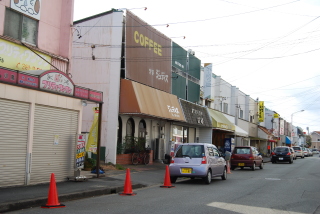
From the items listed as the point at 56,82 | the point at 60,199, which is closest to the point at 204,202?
the point at 60,199

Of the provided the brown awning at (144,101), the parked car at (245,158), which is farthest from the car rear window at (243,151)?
the brown awning at (144,101)

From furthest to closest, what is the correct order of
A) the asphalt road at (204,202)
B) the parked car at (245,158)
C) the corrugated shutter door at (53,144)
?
the parked car at (245,158), the corrugated shutter door at (53,144), the asphalt road at (204,202)

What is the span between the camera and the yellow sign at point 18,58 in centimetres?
1264

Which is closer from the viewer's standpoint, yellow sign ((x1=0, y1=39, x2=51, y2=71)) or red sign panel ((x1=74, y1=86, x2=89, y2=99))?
yellow sign ((x1=0, y1=39, x2=51, y2=71))

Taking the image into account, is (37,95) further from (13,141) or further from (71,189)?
(71,189)

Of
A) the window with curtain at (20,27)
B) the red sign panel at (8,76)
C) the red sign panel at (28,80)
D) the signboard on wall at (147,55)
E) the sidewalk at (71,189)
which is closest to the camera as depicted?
the sidewalk at (71,189)

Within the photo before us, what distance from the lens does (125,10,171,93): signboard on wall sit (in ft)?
67.3

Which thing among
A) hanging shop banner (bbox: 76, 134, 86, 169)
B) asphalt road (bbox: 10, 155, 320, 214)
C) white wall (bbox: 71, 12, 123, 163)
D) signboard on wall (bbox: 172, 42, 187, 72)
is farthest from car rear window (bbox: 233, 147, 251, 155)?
hanging shop banner (bbox: 76, 134, 86, 169)

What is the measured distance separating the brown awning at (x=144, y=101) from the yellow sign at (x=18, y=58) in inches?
229

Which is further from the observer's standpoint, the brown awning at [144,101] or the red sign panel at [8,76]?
the brown awning at [144,101]

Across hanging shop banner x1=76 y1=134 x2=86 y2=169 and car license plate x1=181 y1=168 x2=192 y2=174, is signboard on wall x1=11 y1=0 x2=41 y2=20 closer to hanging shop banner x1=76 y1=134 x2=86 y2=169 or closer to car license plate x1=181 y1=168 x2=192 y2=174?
hanging shop banner x1=76 y1=134 x2=86 y2=169

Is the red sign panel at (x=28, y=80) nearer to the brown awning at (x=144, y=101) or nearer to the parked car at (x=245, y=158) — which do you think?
the brown awning at (x=144, y=101)

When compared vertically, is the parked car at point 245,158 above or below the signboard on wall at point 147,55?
below

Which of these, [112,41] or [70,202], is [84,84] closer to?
[112,41]
